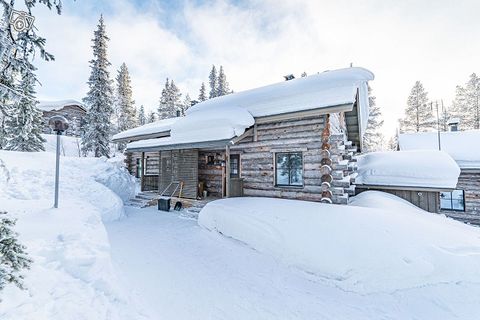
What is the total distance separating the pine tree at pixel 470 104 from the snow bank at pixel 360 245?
101ft

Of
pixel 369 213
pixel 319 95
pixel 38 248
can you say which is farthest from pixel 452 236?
pixel 38 248

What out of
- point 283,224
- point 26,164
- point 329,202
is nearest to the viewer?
point 283,224

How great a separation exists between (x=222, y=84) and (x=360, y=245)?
3595cm

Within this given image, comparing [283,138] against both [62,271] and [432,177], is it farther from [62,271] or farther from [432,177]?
[62,271]

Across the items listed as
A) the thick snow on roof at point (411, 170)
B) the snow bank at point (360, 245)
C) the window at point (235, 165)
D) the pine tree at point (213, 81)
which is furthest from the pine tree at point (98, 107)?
the thick snow on roof at point (411, 170)

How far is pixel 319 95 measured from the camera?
7.92 metres

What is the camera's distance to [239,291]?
13.9 ft

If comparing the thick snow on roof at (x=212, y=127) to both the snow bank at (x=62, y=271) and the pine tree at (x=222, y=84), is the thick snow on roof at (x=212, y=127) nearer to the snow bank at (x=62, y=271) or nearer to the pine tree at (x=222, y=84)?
the snow bank at (x=62, y=271)

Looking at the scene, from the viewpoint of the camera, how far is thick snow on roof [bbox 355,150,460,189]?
32.7 ft

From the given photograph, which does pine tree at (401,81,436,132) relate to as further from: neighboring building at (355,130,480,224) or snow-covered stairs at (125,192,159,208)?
snow-covered stairs at (125,192,159,208)

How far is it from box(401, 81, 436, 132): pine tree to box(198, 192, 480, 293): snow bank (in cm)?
3065

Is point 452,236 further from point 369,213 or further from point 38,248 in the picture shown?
point 38,248

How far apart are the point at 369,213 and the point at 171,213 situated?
811 cm

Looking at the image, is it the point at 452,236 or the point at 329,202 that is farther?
the point at 329,202
